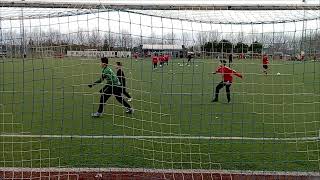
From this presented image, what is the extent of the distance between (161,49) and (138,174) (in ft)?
6.44

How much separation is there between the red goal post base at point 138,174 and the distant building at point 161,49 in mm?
1845

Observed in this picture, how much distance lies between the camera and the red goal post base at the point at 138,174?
268 inches

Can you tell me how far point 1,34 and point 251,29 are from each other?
151 inches

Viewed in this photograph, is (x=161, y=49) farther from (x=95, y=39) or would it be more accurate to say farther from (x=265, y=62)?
(x=265, y=62)

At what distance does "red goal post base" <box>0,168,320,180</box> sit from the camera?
22.3ft

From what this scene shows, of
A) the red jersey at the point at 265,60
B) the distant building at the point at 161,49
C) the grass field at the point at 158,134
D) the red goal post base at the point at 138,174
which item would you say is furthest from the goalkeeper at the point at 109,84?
the red jersey at the point at 265,60

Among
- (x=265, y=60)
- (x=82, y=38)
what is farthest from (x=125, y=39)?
(x=265, y=60)

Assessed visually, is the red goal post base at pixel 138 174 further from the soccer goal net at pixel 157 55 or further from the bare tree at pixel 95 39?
the bare tree at pixel 95 39

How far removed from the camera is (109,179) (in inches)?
266

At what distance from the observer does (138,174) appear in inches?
273

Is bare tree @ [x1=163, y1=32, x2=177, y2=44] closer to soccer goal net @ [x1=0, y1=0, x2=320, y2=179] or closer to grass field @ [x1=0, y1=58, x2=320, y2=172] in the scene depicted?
soccer goal net @ [x1=0, y1=0, x2=320, y2=179]

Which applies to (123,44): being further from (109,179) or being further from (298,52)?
(298,52)

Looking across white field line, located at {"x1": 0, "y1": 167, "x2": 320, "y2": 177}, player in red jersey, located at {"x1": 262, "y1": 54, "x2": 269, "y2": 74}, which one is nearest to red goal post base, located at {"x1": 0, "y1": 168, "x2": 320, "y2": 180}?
white field line, located at {"x1": 0, "y1": 167, "x2": 320, "y2": 177}

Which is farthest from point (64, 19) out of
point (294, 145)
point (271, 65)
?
point (294, 145)
